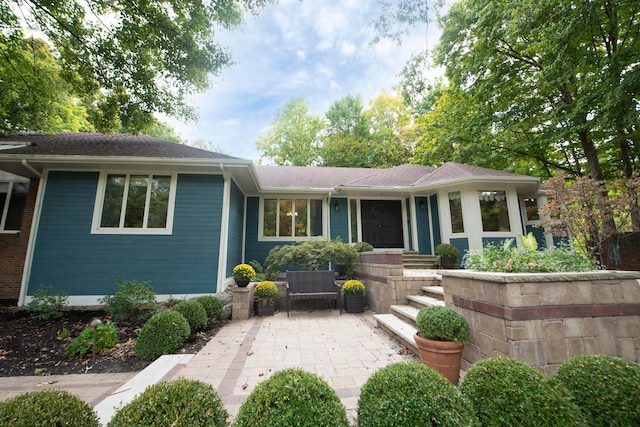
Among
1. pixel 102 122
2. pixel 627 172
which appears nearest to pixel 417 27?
pixel 102 122

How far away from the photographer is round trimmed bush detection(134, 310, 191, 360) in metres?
→ 3.44

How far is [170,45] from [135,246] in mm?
5524

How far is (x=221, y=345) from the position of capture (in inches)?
152

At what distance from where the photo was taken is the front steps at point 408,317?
3600 millimetres

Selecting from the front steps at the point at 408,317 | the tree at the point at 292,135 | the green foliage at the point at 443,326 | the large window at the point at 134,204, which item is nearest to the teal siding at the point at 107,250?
the large window at the point at 134,204

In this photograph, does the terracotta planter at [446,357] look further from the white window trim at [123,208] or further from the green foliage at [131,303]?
the white window trim at [123,208]

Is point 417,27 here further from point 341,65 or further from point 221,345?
point 221,345

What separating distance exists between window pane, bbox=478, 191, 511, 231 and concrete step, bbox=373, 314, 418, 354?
17.2 feet

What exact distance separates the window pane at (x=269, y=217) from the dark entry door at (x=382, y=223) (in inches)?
124

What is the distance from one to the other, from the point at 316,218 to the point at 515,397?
24.5 feet

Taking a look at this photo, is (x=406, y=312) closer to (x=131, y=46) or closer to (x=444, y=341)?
(x=444, y=341)

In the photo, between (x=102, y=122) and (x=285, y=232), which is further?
(x=285, y=232)

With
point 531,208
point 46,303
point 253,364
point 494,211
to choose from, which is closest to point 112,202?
point 46,303

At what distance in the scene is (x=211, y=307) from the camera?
4922mm
